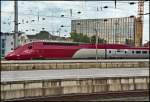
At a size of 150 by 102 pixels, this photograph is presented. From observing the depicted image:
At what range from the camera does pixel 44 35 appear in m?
118

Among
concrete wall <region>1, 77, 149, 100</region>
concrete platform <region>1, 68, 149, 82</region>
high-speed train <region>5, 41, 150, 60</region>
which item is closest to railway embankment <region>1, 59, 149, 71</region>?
concrete platform <region>1, 68, 149, 82</region>

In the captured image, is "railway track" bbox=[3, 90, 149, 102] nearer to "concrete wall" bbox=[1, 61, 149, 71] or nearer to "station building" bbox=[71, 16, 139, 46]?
"concrete wall" bbox=[1, 61, 149, 71]

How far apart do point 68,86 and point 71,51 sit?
3210 cm

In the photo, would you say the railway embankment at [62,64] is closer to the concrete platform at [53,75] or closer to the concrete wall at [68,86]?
the concrete platform at [53,75]

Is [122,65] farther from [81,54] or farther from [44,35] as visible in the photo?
[44,35]

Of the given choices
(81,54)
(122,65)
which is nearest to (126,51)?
(81,54)

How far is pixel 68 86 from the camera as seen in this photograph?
2536 cm

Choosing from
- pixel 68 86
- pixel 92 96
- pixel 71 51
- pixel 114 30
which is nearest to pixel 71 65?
pixel 71 51

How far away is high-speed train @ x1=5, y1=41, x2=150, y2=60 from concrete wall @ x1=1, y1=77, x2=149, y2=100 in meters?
24.0

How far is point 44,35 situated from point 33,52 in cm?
6626

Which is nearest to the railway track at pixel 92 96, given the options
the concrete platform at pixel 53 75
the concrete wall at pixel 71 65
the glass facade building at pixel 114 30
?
the concrete platform at pixel 53 75

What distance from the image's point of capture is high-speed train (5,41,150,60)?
→ 52500 mm

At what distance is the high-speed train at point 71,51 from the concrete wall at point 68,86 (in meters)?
24.0

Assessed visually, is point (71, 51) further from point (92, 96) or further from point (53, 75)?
point (92, 96)
